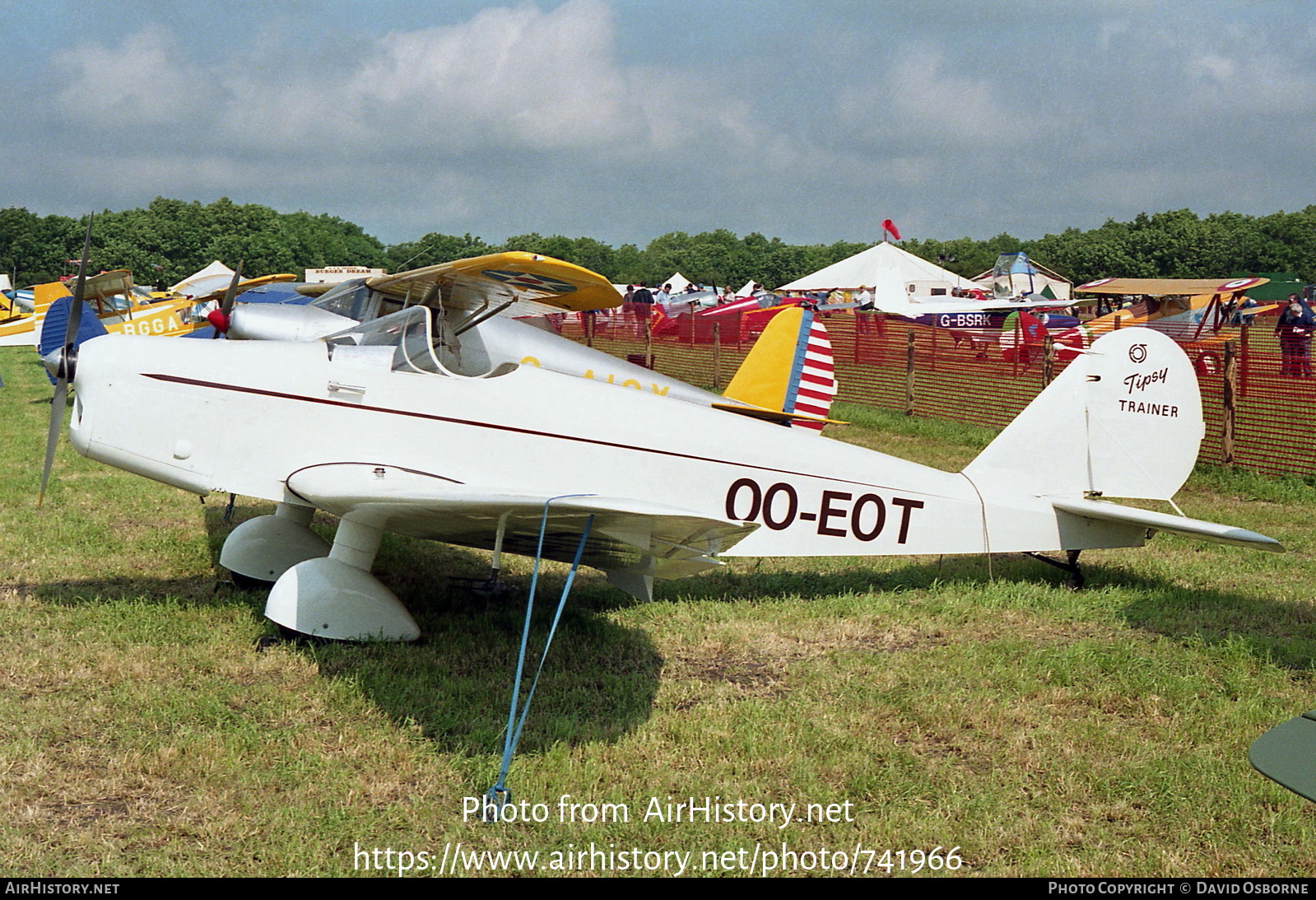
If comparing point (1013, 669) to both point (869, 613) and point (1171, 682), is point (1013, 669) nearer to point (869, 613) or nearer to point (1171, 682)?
point (1171, 682)

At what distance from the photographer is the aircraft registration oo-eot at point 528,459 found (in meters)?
5.12

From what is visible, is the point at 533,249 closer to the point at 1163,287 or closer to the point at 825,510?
the point at 1163,287

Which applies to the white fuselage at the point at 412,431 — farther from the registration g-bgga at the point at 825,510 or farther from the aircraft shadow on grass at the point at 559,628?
the aircraft shadow on grass at the point at 559,628

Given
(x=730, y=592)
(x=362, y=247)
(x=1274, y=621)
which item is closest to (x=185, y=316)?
(x=730, y=592)

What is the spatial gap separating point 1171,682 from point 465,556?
15.6 feet

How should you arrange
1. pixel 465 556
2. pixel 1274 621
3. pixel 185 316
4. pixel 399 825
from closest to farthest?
pixel 399 825
pixel 1274 621
pixel 465 556
pixel 185 316

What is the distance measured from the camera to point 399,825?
137 inches

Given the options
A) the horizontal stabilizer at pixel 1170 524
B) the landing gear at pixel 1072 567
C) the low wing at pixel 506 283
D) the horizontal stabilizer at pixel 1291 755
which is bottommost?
the landing gear at pixel 1072 567

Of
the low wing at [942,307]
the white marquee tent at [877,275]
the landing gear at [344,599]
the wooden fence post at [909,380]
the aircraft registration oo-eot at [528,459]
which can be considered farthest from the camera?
the white marquee tent at [877,275]

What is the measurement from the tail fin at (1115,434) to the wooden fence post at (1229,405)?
491 cm

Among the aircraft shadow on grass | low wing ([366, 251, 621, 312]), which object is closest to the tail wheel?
the aircraft shadow on grass

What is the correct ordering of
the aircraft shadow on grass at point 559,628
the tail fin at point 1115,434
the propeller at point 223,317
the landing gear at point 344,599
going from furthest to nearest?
the propeller at point 223,317 → the tail fin at point 1115,434 → the landing gear at point 344,599 → the aircraft shadow on grass at point 559,628

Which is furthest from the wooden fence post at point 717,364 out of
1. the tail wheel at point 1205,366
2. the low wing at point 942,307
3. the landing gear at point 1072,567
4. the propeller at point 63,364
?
the low wing at point 942,307

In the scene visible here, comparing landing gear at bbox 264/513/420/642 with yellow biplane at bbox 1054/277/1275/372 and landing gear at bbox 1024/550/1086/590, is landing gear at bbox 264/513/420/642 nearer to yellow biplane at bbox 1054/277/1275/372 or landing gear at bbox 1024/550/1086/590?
landing gear at bbox 1024/550/1086/590
